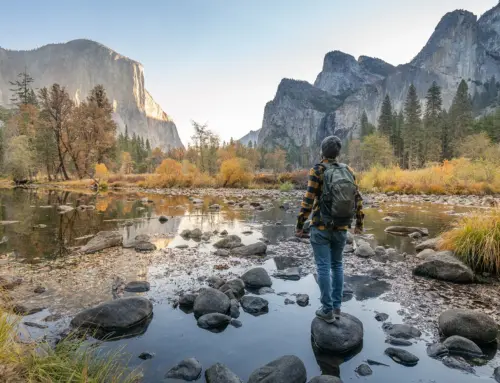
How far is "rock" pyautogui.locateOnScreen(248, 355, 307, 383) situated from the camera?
2.91 m

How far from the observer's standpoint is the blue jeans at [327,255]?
3.88 m

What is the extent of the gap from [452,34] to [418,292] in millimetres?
223237

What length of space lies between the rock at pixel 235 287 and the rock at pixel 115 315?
1.36 meters

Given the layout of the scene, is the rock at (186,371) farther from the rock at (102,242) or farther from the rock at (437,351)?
the rock at (102,242)

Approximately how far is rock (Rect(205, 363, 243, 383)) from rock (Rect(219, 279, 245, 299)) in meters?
2.13

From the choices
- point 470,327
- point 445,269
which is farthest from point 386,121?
point 470,327

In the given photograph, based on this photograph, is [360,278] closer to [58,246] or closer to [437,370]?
[437,370]

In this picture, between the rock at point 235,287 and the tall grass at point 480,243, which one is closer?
the rock at point 235,287

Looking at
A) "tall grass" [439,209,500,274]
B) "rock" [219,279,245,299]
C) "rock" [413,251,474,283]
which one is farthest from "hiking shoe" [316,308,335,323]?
"tall grass" [439,209,500,274]

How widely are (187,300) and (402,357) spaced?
3.08 m

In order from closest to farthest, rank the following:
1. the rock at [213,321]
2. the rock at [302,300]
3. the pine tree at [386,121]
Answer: the rock at [213,321], the rock at [302,300], the pine tree at [386,121]

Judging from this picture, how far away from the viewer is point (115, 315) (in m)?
4.10

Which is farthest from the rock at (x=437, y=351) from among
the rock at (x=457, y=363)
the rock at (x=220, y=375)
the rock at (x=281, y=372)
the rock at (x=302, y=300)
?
the rock at (x=220, y=375)

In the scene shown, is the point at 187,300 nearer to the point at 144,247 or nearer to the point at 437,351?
the point at 437,351
